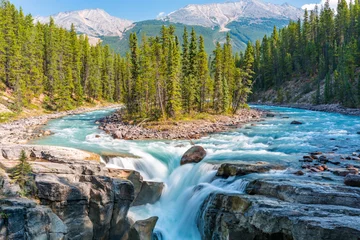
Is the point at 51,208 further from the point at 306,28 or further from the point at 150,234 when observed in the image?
the point at 306,28

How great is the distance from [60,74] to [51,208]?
207ft

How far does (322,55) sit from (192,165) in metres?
93.9

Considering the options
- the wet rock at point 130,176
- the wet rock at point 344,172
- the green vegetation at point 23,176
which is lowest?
the wet rock at point 130,176

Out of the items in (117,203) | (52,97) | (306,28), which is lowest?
(117,203)

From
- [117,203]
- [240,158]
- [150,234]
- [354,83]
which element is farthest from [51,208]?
[354,83]

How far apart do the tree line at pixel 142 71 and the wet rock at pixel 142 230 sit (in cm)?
2885

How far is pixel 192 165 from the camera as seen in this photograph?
20.4 metres

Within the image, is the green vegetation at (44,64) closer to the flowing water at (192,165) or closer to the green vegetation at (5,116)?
the green vegetation at (5,116)

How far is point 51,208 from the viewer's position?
489 inches

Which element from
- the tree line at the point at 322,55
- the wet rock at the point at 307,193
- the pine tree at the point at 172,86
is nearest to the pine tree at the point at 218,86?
the pine tree at the point at 172,86

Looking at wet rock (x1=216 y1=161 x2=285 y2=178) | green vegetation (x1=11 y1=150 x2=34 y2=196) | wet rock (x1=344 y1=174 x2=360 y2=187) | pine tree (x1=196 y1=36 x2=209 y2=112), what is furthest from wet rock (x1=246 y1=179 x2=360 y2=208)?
pine tree (x1=196 y1=36 x2=209 y2=112)

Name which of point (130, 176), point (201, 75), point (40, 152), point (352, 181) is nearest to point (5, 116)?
point (40, 152)

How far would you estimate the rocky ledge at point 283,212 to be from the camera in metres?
8.19

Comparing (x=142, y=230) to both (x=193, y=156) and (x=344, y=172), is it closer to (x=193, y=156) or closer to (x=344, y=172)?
(x=193, y=156)
